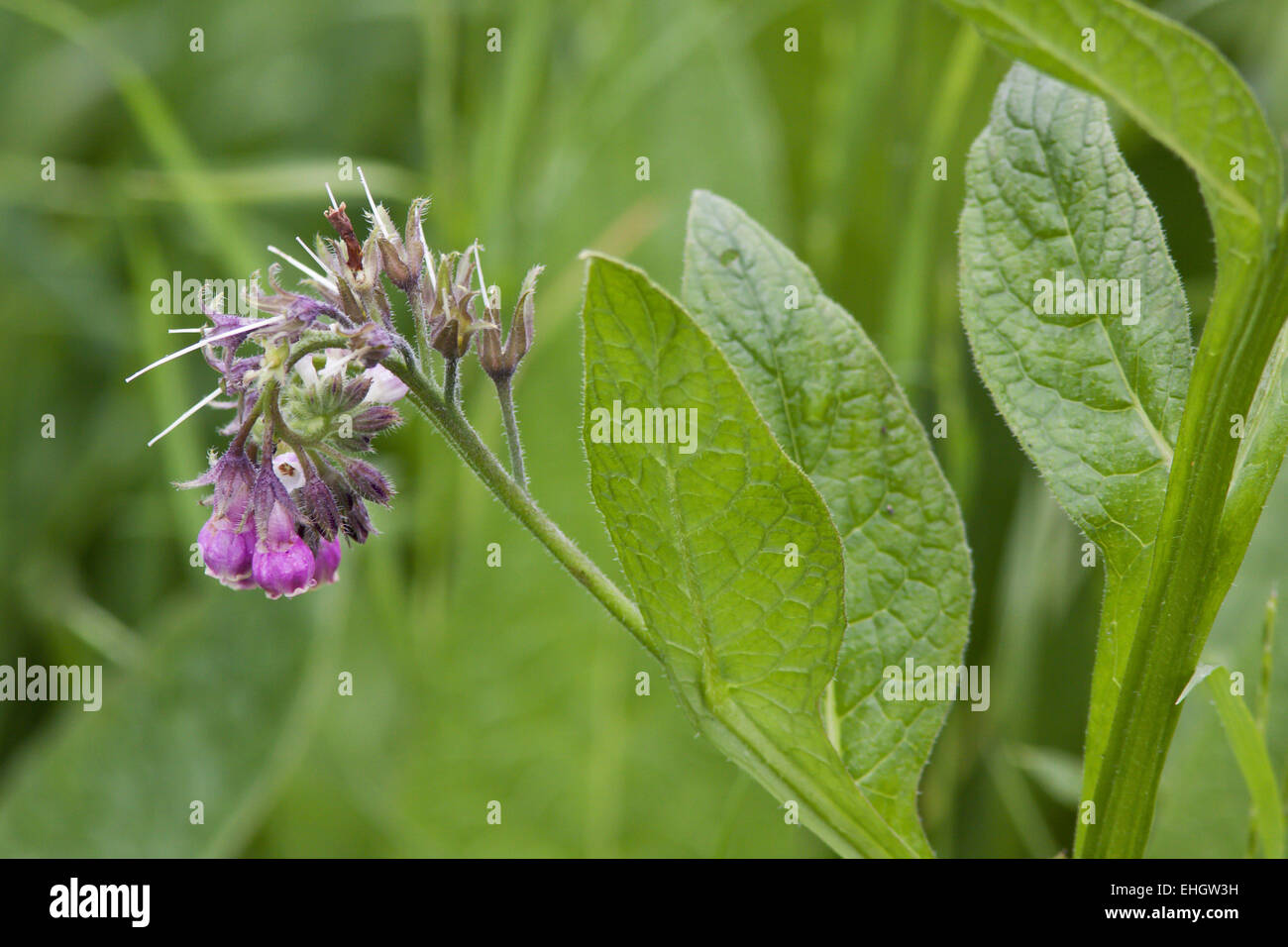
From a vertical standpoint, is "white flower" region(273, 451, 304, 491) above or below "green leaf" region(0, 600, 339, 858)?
above

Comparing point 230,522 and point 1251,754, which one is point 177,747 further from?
point 1251,754

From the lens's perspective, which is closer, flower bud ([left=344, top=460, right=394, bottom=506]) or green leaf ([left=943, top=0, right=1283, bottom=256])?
green leaf ([left=943, top=0, right=1283, bottom=256])

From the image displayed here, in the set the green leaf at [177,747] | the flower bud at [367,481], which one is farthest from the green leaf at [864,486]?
the green leaf at [177,747]

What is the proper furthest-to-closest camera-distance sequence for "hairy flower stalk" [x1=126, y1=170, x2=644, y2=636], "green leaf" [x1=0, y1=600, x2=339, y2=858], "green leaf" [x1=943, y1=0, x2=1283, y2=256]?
"green leaf" [x1=0, y1=600, x2=339, y2=858] → "hairy flower stalk" [x1=126, y1=170, x2=644, y2=636] → "green leaf" [x1=943, y1=0, x2=1283, y2=256]

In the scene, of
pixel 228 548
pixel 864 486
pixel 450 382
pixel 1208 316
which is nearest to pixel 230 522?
pixel 228 548

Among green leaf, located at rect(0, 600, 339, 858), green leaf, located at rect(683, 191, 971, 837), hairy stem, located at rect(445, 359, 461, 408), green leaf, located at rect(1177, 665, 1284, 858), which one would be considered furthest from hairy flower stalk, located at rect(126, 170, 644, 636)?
green leaf, located at rect(0, 600, 339, 858)

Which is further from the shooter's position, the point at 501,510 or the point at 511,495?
the point at 501,510

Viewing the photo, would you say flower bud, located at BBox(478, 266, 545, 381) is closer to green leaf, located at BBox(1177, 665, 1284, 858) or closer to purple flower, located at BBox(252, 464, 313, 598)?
purple flower, located at BBox(252, 464, 313, 598)
